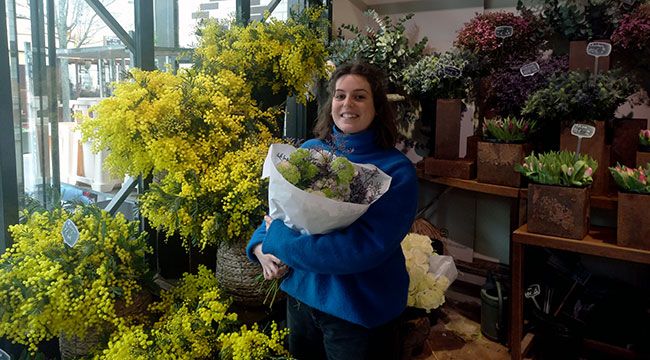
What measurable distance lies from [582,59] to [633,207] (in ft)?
2.81

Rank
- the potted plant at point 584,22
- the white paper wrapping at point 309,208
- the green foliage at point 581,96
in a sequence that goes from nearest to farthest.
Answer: the white paper wrapping at point 309,208 → the green foliage at point 581,96 → the potted plant at point 584,22

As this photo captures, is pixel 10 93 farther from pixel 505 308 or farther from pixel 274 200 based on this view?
pixel 505 308

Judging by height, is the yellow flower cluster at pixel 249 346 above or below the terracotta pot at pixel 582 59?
below

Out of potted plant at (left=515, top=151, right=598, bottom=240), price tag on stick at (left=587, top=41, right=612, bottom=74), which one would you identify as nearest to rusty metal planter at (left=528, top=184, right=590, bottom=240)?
potted plant at (left=515, top=151, right=598, bottom=240)

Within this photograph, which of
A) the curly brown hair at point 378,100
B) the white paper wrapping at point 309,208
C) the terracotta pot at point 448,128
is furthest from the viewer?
the terracotta pot at point 448,128

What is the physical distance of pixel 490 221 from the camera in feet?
11.3

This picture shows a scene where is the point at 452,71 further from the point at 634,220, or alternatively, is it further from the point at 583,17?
the point at 634,220

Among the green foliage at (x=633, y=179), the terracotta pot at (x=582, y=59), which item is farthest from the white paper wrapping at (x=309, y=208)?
the terracotta pot at (x=582, y=59)

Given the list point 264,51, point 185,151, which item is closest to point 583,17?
point 264,51

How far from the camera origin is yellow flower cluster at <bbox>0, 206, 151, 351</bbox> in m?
1.67

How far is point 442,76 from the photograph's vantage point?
2844 millimetres

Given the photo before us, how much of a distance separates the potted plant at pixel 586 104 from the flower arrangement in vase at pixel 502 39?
0.46 m

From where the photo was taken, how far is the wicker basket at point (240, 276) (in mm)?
2166

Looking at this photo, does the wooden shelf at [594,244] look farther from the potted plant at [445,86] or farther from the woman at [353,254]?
the woman at [353,254]
